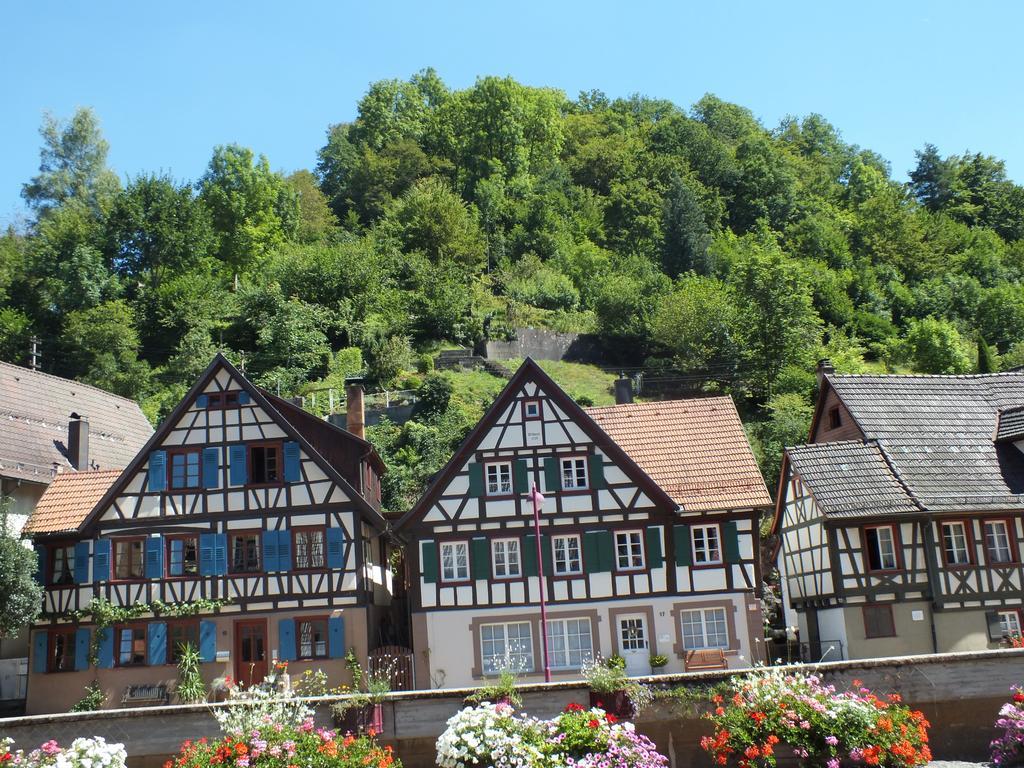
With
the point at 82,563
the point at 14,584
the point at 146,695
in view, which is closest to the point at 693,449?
the point at 146,695

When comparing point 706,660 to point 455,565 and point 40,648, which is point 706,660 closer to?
point 455,565

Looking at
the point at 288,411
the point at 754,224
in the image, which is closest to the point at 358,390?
the point at 288,411

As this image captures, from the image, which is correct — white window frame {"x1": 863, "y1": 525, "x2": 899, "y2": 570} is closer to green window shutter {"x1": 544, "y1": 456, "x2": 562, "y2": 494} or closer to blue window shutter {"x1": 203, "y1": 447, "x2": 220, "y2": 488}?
green window shutter {"x1": 544, "y1": 456, "x2": 562, "y2": 494}

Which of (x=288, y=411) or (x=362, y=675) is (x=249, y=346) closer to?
(x=288, y=411)

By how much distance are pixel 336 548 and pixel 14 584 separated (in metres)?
7.83

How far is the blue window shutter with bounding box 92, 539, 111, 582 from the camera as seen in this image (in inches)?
1249

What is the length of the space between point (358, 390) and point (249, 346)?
29682 millimetres

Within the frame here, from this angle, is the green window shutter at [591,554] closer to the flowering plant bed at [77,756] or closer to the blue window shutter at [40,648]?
the blue window shutter at [40,648]

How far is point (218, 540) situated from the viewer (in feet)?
105

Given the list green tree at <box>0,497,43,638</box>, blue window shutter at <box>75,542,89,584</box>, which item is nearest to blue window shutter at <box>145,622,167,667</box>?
blue window shutter at <box>75,542,89,584</box>

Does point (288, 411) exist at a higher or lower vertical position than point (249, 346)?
lower

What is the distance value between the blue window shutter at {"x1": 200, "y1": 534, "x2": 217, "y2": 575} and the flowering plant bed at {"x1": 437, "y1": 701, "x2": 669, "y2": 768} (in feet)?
46.3

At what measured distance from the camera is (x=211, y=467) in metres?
32.4

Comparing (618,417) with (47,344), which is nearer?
(618,417)
